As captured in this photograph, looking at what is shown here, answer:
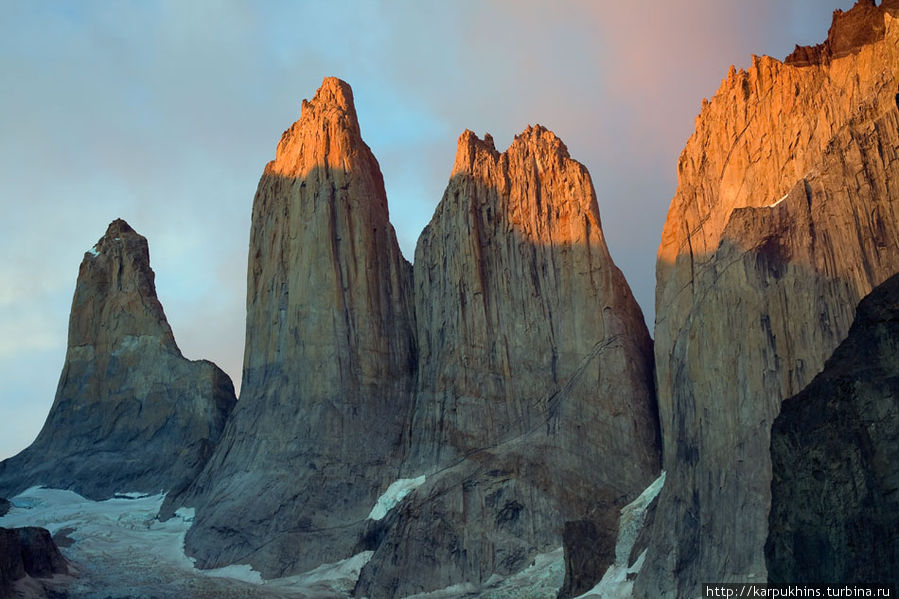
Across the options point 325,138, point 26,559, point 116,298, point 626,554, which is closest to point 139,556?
point 26,559

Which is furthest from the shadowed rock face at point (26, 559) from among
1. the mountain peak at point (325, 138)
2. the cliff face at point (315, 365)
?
the mountain peak at point (325, 138)

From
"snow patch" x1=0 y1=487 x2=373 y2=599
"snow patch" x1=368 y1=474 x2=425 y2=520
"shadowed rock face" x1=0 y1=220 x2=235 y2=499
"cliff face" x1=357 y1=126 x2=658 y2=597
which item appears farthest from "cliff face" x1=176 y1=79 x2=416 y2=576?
"shadowed rock face" x1=0 y1=220 x2=235 y2=499

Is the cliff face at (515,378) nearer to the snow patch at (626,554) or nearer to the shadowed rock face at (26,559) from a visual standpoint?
the snow patch at (626,554)

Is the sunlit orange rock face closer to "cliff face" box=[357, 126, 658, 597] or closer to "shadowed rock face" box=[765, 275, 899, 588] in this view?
"cliff face" box=[357, 126, 658, 597]

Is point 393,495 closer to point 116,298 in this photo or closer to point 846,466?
point 846,466

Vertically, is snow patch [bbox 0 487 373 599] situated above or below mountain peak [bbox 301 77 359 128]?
below

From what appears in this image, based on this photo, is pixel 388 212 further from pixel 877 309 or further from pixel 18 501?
pixel 877 309
